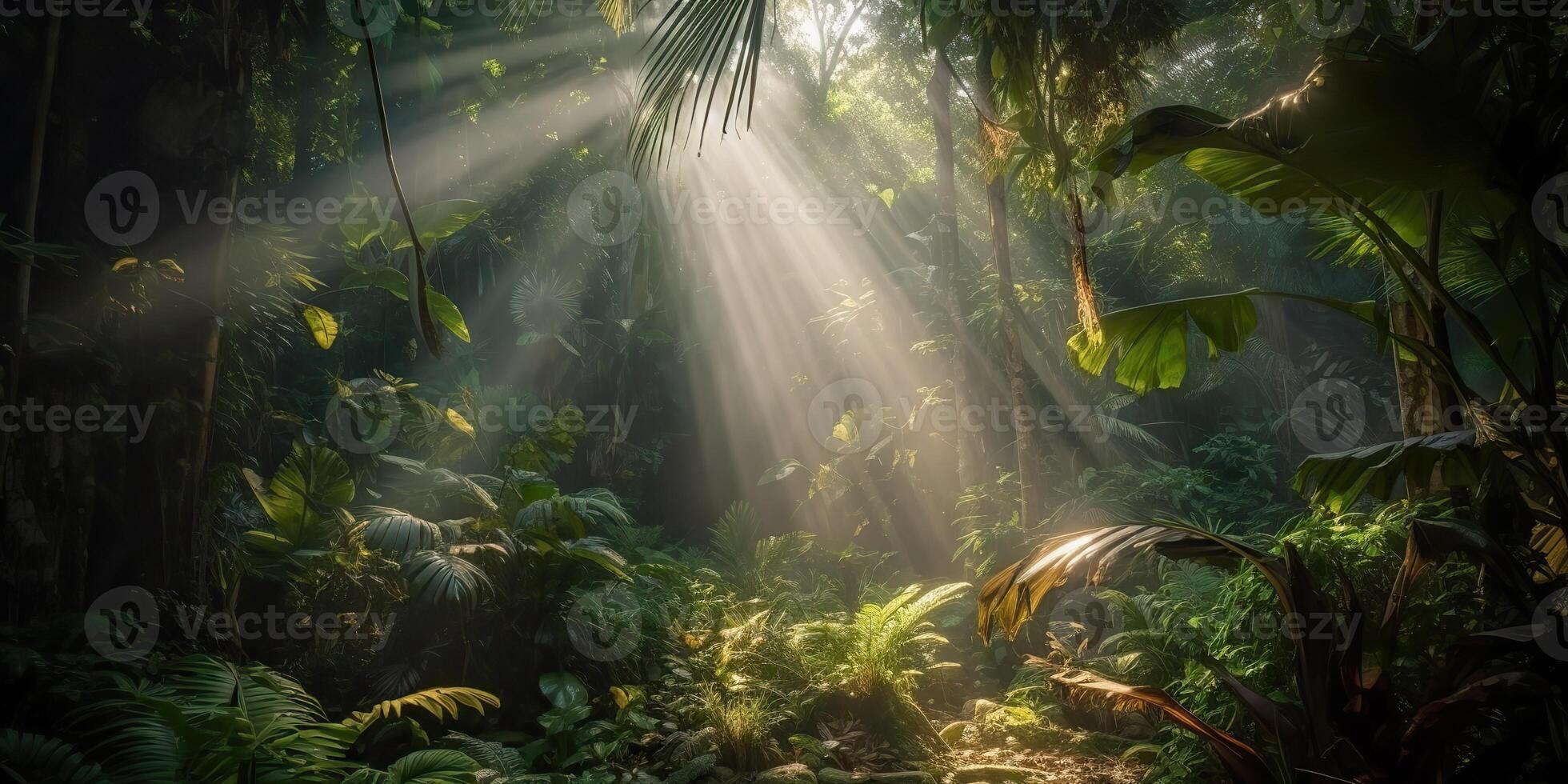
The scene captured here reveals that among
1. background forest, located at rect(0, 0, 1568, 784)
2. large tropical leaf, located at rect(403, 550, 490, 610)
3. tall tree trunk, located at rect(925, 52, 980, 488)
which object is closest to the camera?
background forest, located at rect(0, 0, 1568, 784)

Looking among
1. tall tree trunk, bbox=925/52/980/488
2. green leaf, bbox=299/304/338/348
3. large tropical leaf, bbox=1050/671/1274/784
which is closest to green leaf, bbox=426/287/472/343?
green leaf, bbox=299/304/338/348

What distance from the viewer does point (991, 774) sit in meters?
4.47

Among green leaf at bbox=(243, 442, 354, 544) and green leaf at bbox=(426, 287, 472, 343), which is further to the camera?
green leaf at bbox=(426, 287, 472, 343)

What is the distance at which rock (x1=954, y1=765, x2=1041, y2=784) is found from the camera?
436cm

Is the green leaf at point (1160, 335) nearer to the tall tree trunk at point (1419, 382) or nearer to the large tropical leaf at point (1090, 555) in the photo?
the tall tree trunk at point (1419, 382)

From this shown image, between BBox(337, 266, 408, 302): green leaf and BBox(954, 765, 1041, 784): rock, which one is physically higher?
BBox(337, 266, 408, 302): green leaf

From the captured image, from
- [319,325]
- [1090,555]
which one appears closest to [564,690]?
[319,325]

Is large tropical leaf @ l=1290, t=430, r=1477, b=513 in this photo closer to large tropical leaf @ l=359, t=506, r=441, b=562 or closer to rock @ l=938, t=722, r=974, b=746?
rock @ l=938, t=722, r=974, b=746

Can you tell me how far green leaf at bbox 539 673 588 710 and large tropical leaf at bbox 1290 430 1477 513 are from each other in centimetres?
403

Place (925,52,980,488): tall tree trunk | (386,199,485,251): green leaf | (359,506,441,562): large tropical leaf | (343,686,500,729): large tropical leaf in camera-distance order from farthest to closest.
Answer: (925,52,980,488): tall tree trunk → (386,199,485,251): green leaf → (359,506,441,562): large tropical leaf → (343,686,500,729): large tropical leaf

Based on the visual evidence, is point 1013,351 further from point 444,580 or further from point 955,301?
point 444,580

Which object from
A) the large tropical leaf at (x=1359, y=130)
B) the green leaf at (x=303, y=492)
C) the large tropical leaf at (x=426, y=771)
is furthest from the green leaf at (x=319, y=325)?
the large tropical leaf at (x=1359, y=130)

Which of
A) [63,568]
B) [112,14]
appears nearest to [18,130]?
[112,14]

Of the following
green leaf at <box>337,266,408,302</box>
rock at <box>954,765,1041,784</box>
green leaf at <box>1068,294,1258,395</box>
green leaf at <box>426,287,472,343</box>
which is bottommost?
rock at <box>954,765,1041,784</box>
